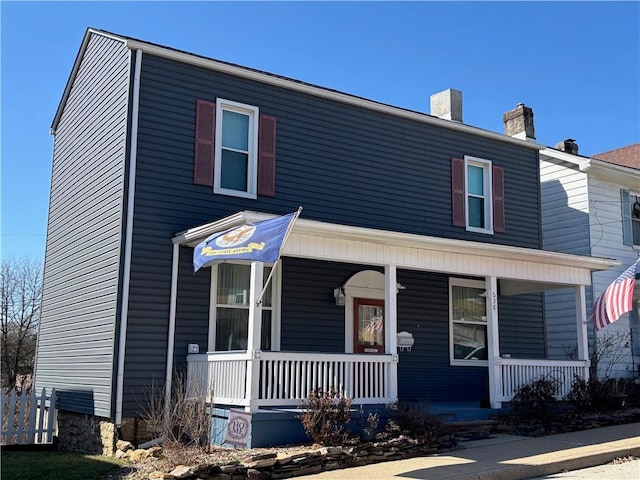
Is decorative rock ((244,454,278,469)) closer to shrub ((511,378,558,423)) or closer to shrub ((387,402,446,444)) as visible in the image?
shrub ((387,402,446,444))

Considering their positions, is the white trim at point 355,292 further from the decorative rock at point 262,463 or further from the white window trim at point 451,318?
→ the decorative rock at point 262,463

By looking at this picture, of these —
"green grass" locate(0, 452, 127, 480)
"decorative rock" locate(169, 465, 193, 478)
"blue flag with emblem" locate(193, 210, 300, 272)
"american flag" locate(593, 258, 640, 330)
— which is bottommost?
"green grass" locate(0, 452, 127, 480)

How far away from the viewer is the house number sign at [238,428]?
9430 mm

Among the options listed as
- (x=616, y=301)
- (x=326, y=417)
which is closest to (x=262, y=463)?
(x=326, y=417)

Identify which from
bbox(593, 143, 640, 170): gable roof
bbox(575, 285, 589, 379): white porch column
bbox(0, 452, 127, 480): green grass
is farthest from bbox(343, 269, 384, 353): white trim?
bbox(593, 143, 640, 170): gable roof

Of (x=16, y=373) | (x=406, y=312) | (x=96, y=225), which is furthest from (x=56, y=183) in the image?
(x=16, y=373)

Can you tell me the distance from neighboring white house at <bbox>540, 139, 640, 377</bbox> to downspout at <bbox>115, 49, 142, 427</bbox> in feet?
36.2

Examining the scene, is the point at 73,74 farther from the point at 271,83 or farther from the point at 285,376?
the point at 285,376

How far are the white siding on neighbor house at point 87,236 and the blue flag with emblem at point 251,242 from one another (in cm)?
208

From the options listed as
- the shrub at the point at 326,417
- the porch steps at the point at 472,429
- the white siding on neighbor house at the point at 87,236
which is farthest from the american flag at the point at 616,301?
the white siding on neighbor house at the point at 87,236

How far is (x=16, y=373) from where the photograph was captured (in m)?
27.1

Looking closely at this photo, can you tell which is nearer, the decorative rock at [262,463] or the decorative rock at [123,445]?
the decorative rock at [262,463]

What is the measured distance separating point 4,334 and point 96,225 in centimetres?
1816

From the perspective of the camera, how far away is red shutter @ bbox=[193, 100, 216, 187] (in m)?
12.1
